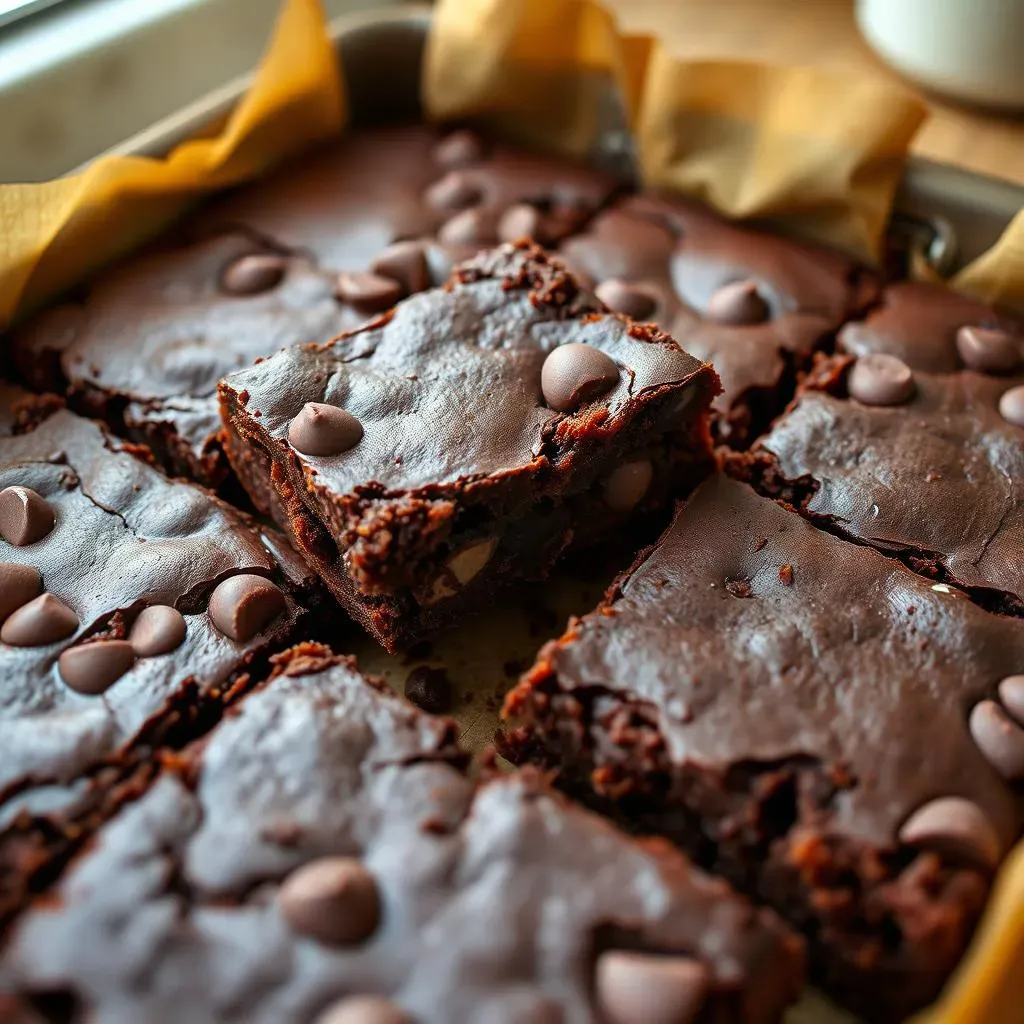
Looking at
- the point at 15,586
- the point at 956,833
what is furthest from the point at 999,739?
the point at 15,586

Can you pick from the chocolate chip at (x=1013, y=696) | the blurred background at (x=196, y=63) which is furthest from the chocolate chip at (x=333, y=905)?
the blurred background at (x=196, y=63)

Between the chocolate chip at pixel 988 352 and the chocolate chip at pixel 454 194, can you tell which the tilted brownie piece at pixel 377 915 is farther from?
the chocolate chip at pixel 454 194

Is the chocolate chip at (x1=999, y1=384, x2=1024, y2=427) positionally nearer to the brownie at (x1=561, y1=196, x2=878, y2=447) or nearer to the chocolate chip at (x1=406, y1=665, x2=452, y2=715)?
the brownie at (x1=561, y1=196, x2=878, y2=447)

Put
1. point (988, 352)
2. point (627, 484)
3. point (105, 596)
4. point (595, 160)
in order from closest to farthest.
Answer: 1. point (105, 596)
2. point (627, 484)
3. point (988, 352)
4. point (595, 160)

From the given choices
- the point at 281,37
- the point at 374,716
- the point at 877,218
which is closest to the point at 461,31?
the point at 281,37

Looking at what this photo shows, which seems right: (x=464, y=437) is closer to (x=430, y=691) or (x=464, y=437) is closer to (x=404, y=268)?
(x=430, y=691)

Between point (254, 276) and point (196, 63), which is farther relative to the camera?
point (196, 63)

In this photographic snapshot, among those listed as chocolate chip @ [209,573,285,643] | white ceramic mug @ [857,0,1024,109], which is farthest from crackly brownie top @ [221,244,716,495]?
white ceramic mug @ [857,0,1024,109]

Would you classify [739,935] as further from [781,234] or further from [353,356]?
[781,234]
